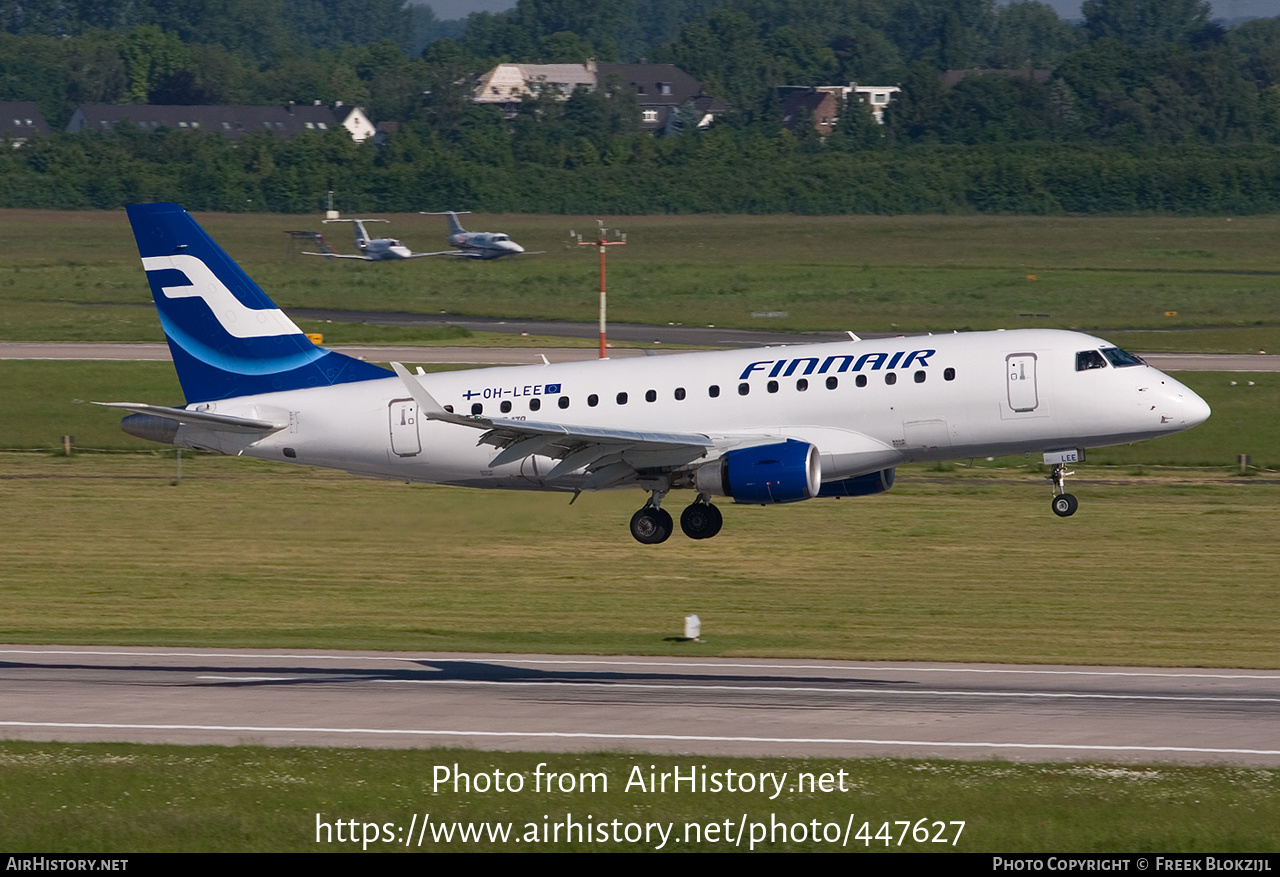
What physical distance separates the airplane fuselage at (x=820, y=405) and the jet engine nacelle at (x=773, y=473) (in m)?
0.72

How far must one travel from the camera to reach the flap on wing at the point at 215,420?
46.5 metres

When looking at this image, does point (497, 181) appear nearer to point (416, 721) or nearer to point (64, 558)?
point (64, 558)


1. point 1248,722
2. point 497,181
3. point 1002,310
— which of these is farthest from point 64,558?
point 497,181

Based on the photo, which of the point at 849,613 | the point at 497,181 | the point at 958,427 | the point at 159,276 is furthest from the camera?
the point at 497,181

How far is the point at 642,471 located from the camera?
46.0 m

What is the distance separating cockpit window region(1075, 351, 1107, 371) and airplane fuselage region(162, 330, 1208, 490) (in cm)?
9

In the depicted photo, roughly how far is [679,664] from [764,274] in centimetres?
10079

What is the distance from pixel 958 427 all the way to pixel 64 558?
36.0 meters

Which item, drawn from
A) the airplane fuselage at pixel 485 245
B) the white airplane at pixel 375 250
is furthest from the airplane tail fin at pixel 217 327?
the airplane fuselage at pixel 485 245

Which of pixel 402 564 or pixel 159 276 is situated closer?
pixel 159 276

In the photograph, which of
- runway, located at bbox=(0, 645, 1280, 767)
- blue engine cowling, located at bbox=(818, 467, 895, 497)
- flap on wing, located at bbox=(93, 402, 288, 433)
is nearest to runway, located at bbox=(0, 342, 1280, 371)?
flap on wing, located at bbox=(93, 402, 288, 433)

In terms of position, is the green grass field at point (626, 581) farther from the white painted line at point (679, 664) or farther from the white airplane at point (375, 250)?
the white airplane at point (375, 250)

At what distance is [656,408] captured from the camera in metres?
45.9

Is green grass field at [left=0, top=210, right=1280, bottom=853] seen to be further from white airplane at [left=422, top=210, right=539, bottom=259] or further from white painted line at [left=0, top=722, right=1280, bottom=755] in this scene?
white airplane at [left=422, top=210, right=539, bottom=259]
